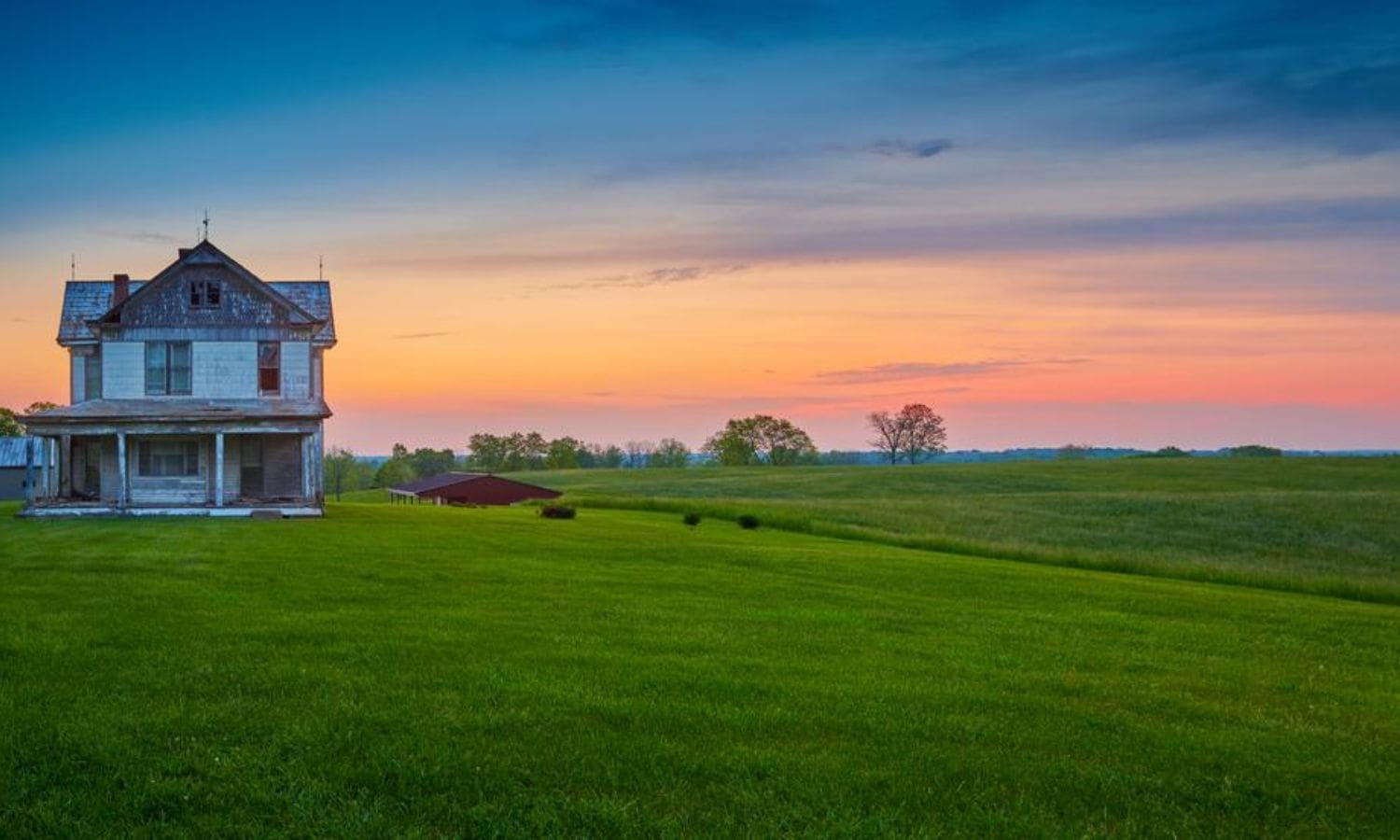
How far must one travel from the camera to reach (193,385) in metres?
37.8

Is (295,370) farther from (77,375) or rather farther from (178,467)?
(77,375)

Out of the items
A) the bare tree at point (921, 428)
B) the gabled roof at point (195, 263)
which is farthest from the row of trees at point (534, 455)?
the gabled roof at point (195, 263)

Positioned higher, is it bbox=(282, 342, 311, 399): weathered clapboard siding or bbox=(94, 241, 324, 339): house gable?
bbox=(94, 241, 324, 339): house gable

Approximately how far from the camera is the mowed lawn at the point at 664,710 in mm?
7457

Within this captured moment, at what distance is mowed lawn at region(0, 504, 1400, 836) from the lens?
746 cm

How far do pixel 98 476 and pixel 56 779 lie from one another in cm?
3520

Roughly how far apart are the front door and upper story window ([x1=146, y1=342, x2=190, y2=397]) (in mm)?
2695

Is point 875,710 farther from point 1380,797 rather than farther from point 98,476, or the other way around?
point 98,476

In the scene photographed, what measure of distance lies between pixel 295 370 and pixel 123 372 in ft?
18.6

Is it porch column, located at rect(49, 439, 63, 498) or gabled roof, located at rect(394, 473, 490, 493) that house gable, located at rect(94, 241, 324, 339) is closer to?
porch column, located at rect(49, 439, 63, 498)

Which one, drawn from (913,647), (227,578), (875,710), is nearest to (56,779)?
(875,710)

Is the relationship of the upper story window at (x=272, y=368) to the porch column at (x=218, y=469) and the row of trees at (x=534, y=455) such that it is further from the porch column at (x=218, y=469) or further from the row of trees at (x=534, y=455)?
the row of trees at (x=534, y=455)

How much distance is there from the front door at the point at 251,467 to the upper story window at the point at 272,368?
184 cm

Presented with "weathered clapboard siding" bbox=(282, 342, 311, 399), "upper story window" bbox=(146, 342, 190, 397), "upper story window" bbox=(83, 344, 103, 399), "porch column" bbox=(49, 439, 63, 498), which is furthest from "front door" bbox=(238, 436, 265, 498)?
"porch column" bbox=(49, 439, 63, 498)
